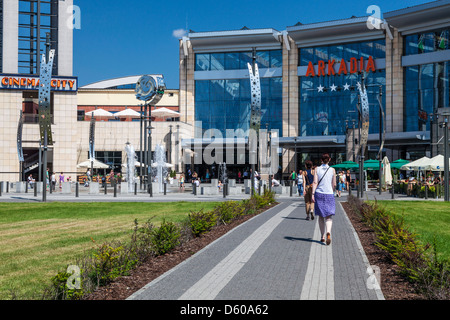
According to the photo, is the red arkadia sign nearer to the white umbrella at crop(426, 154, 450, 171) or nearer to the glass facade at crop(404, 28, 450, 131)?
the glass facade at crop(404, 28, 450, 131)

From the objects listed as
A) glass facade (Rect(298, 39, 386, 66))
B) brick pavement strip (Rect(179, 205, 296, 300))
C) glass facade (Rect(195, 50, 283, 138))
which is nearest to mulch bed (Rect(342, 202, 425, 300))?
brick pavement strip (Rect(179, 205, 296, 300))

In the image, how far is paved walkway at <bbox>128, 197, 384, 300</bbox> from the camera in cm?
668

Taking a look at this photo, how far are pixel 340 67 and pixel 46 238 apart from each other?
190 feet

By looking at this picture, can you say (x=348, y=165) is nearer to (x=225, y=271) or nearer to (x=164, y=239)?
(x=164, y=239)

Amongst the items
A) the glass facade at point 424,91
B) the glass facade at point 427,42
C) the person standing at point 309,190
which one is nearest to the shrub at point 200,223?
the person standing at point 309,190

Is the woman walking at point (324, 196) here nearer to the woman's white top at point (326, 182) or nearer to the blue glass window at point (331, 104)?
the woman's white top at point (326, 182)

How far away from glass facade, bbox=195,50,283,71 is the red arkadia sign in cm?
502

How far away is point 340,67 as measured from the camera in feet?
214

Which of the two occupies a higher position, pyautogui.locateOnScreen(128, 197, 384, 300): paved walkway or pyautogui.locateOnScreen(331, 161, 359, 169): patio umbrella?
pyautogui.locateOnScreen(331, 161, 359, 169): patio umbrella

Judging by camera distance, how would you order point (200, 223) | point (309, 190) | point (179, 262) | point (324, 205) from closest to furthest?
point (179, 262)
point (324, 205)
point (200, 223)
point (309, 190)

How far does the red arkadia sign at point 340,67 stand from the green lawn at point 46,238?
4893 centimetres

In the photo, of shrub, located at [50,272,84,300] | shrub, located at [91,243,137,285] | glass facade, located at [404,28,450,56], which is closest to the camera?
shrub, located at [50,272,84,300]

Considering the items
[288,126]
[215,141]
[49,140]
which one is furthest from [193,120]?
[49,140]

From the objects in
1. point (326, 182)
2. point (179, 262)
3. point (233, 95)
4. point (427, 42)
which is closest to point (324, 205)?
point (326, 182)
